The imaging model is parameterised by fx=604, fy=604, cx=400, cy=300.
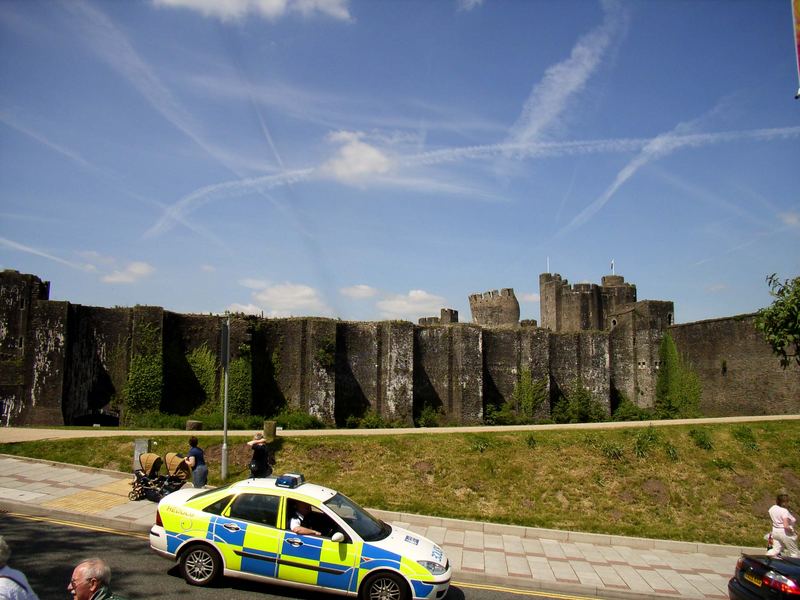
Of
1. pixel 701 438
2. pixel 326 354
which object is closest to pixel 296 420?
pixel 326 354

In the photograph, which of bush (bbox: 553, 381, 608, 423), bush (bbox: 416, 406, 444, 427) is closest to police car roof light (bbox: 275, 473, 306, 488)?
bush (bbox: 416, 406, 444, 427)

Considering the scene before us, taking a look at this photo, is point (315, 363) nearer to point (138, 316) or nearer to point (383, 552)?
point (138, 316)

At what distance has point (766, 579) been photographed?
28.7 feet

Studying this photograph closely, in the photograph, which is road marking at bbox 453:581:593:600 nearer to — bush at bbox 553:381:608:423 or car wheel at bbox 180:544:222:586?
car wheel at bbox 180:544:222:586

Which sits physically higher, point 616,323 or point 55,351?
point 616,323

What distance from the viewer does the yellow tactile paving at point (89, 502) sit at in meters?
12.3

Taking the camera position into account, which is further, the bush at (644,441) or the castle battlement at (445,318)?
the castle battlement at (445,318)

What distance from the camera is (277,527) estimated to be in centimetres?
912

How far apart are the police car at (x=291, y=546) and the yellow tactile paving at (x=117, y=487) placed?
5.22 metres

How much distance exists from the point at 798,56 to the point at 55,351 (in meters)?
27.9

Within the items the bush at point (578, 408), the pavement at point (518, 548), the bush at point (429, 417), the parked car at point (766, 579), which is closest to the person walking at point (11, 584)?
the pavement at point (518, 548)

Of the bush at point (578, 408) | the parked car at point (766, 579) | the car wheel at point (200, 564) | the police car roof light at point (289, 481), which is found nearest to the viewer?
the parked car at point (766, 579)

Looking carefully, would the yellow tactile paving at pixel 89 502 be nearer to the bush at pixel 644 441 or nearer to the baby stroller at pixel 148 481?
the baby stroller at pixel 148 481

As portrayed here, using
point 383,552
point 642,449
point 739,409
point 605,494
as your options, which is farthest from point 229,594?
point 739,409
